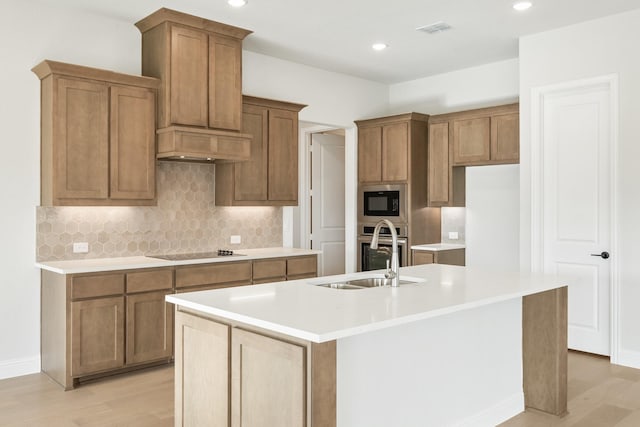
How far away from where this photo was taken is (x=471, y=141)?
5.83 meters

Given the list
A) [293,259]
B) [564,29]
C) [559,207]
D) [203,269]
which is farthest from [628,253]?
[203,269]

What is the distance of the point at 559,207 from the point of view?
192 inches

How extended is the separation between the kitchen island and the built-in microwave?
2615 mm

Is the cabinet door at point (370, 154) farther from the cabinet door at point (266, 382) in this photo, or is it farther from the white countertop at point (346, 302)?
the cabinet door at point (266, 382)

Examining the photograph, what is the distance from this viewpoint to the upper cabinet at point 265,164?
5.14m

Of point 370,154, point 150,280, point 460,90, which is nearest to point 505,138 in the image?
point 460,90

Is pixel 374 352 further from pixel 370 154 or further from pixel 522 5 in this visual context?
pixel 370 154

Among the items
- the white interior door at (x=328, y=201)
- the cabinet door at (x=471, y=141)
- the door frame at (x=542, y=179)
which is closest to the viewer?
the door frame at (x=542, y=179)

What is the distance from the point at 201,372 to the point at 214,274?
2.04m

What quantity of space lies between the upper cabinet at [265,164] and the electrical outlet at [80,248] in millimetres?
1295

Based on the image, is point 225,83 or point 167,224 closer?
point 225,83

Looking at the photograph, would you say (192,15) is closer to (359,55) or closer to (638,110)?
(359,55)

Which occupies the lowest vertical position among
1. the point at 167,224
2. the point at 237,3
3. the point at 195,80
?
the point at 167,224

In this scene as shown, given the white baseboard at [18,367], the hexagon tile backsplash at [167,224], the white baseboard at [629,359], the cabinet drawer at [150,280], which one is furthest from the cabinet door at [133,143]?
the white baseboard at [629,359]
